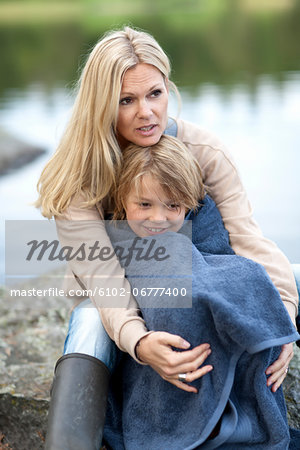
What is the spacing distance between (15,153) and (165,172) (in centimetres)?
537

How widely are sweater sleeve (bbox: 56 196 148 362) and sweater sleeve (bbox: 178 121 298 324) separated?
1.15ft

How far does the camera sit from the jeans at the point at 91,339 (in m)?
1.81

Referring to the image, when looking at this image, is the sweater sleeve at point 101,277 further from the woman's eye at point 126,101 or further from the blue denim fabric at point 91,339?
the woman's eye at point 126,101

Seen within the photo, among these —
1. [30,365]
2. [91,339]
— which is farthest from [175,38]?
[91,339]

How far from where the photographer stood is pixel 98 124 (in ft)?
6.35

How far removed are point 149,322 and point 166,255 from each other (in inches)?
7.5

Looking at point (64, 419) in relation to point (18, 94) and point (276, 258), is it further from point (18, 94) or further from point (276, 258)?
point (18, 94)

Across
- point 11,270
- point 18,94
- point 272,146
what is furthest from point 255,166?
point 18,94

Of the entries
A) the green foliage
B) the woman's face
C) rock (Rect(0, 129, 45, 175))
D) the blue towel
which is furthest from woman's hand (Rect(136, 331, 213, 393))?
the green foliage

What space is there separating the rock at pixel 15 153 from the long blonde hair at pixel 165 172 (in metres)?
4.90

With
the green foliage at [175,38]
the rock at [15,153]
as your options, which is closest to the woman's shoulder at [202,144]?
the rock at [15,153]

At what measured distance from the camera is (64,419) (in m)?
1.71

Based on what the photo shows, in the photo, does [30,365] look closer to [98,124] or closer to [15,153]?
[98,124]

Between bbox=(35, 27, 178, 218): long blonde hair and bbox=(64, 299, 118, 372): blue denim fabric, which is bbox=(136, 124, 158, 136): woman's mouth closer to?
bbox=(35, 27, 178, 218): long blonde hair
